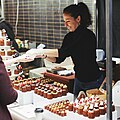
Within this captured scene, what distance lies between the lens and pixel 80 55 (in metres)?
2.30

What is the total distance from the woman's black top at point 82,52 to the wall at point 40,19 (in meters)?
1.32

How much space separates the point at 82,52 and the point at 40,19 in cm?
241

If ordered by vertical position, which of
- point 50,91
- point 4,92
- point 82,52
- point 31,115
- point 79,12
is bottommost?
point 31,115

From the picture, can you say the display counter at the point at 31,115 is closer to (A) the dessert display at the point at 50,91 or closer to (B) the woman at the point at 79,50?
(A) the dessert display at the point at 50,91

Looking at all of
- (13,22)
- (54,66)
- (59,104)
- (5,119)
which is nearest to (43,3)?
(13,22)

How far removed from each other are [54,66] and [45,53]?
1090 mm

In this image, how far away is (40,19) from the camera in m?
4.55

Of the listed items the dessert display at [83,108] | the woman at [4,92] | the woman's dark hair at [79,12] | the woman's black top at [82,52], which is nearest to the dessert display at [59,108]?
the dessert display at [83,108]

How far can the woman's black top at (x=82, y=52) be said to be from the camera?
2.22 metres

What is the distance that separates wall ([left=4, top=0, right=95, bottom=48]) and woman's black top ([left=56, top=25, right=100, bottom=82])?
1.32 meters

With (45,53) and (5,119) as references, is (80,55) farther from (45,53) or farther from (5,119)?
(5,119)

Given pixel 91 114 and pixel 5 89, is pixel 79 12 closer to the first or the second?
pixel 91 114

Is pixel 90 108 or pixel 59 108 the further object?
pixel 59 108

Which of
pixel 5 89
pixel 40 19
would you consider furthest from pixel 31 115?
pixel 40 19
